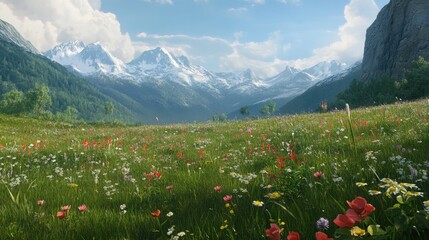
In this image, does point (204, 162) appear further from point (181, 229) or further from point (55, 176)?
point (181, 229)

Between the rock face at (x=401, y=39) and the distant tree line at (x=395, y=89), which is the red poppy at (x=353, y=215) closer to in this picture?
the distant tree line at (x=395, y=89)

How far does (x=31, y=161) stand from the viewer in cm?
879

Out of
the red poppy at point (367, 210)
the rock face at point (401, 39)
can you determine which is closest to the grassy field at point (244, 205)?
the red poppy at point (367, 210)

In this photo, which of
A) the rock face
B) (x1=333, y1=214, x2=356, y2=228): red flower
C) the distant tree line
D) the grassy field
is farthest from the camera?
the rock face

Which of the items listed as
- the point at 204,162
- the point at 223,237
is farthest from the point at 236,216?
the point at 204,162

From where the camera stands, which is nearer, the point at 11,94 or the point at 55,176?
the point at 55,176

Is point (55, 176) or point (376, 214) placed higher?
point (376, 214)

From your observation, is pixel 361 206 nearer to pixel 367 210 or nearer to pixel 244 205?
pixel 367 210

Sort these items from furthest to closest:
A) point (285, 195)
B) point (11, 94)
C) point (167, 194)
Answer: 1. point (11, 94)
2. point (167, 194)
3. point (285, 195)

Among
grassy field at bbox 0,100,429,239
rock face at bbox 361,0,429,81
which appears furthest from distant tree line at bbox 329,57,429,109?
grassy field at bbox 0,100,429,239

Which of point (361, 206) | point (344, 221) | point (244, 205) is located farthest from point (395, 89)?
point (344, 221)

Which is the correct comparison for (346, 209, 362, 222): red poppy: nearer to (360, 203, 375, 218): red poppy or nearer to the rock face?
(360, 203, 375, 218): red poppy

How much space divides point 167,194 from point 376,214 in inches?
105

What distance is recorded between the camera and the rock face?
140 meters
